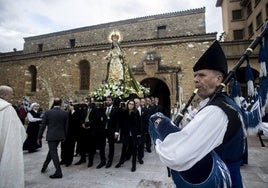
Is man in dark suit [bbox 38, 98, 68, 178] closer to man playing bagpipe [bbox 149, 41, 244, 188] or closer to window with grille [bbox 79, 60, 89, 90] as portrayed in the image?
man playing bagpipe [bbox 149, 41, 244, 188]

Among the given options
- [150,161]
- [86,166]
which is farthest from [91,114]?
[150,161]

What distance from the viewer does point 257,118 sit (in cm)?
202

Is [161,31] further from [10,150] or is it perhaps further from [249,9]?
[10,150]

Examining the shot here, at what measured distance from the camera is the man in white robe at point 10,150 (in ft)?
9.17

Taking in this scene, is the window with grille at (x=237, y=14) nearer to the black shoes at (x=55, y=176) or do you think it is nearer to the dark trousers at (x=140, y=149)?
the dark trousers at (x=140, y=149)

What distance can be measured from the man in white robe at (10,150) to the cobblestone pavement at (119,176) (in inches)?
71.5

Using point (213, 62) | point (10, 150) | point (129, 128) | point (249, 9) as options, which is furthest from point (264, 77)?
point (249, 9)

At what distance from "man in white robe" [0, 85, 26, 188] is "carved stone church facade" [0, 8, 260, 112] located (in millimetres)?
13018

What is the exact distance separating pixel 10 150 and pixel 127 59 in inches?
579

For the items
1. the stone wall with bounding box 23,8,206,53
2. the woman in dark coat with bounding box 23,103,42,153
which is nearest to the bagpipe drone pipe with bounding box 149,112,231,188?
the woman in dark coat with bounding box 23,103,42,153

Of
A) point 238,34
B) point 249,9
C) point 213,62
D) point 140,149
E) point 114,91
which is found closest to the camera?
point 213,62

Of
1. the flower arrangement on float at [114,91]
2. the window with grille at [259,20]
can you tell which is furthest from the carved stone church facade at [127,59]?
the flower arrangement on float at [114,91]

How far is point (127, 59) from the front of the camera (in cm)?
1706

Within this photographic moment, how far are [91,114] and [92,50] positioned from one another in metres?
12.9
